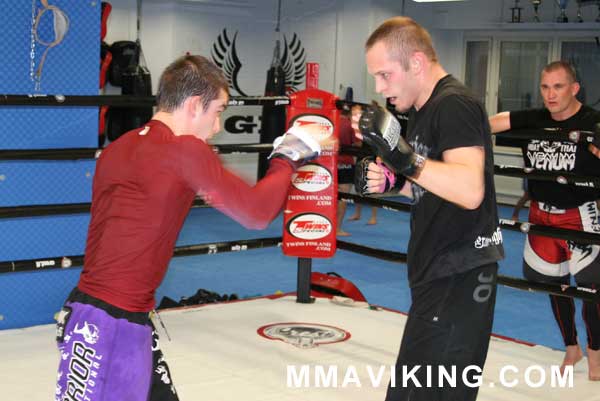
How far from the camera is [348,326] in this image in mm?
4859

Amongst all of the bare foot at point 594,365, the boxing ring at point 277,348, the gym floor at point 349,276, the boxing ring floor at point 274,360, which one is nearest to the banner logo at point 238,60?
the gym floor at point 349,276

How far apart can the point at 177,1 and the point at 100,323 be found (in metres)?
8.83

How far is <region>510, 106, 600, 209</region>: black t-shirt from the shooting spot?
4238 mm

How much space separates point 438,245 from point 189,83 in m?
0.82

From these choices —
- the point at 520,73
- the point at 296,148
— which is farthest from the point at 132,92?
the point at 296,148

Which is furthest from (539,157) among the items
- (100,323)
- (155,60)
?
(155,60)

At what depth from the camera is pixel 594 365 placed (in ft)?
13.5

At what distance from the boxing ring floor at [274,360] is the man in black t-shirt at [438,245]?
1367mm

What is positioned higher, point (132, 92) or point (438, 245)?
point (132, 92)

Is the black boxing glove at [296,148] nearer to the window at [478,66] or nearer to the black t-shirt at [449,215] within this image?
the black t-shirt at [449,215]

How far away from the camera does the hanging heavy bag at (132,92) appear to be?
373 inches

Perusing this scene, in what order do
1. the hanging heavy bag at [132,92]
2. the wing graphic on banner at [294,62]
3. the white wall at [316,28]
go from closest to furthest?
1. the hanging heavy bag at [132,92]
2. the white wall at [316,28]
3. the wing graphic on banner at [294,62]

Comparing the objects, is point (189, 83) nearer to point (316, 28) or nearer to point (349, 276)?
point (349, 276)

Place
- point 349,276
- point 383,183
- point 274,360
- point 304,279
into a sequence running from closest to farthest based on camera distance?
point 383,183 → point 274,360 → point 304,279 → point 349,276
